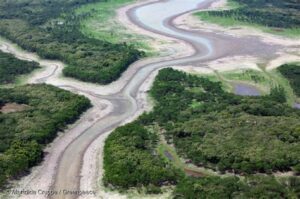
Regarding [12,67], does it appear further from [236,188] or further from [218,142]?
[236,188]

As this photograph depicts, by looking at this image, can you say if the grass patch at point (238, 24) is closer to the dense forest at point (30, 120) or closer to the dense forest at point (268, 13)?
the dense forest at point (268, 13)

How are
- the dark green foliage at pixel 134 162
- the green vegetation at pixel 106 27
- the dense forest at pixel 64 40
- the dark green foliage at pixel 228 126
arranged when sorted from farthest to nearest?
the green vegetation at pixel 106 27
the dense forest at pixel 64 40
the dark green foliage at pixel 228 126
the dark green foliage at pixel 134 162

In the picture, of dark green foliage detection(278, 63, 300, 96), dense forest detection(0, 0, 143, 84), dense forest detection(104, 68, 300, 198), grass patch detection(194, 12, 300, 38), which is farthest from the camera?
grass patch detection(194, 12, 300, 38)

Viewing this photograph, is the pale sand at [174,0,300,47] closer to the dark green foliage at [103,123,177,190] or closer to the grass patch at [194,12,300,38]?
the grass patch at [194,12,300,38]

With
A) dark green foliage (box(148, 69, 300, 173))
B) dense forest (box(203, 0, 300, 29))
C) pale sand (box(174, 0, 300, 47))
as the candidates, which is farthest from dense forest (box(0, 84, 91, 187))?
dense forest (box(203, 0, 300, 29))

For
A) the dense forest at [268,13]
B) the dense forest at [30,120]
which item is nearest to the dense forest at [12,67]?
the dense forest at [30,120]

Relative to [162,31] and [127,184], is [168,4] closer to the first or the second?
[162,31]
